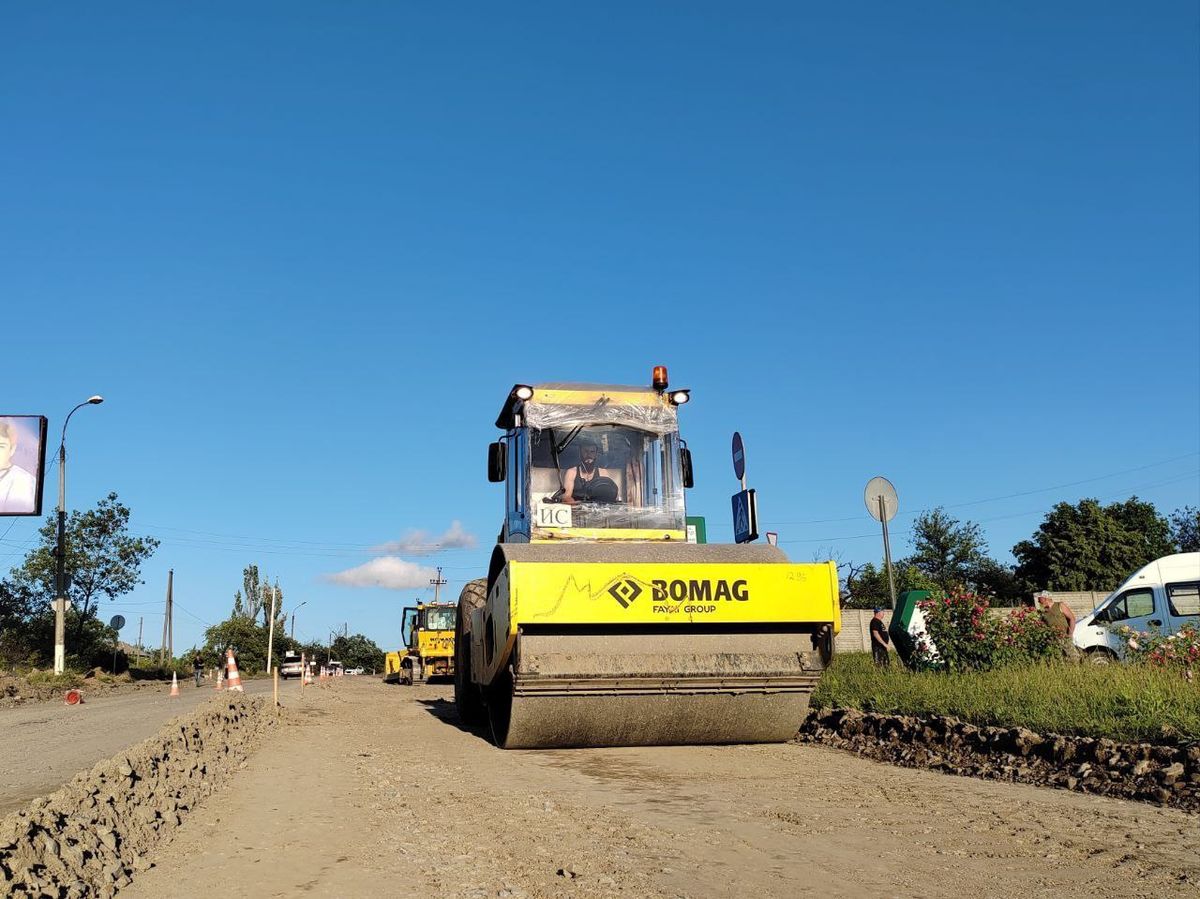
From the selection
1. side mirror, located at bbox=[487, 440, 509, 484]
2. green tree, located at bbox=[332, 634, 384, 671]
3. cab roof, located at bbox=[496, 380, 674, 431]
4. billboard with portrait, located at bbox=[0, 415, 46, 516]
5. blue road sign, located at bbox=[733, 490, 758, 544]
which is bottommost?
green tree, located at bbox=[332, 634, 384, 671]

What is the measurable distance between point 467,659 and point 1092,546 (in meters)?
45.9

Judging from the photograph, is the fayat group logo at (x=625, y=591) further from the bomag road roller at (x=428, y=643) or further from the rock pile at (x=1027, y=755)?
the bomag road roller at (x=428, y=643)

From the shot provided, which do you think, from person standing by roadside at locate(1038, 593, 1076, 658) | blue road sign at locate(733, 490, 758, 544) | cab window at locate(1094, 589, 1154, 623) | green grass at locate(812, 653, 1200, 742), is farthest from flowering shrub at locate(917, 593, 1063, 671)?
cab window at locate(1094, 589, 1154, 623)

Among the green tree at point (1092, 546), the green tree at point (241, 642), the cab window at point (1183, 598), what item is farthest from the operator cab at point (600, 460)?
the green tree at point (241, 642)

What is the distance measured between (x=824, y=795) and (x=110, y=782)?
435 cm

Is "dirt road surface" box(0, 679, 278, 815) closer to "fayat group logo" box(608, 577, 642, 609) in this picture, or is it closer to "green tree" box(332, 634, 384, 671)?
"fayat group logo" box(608, 577, 642, 609)

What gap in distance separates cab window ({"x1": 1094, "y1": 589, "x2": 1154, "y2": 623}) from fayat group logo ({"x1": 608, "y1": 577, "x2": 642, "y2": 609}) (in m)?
14.4

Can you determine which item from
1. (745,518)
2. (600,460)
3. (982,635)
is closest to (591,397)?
(600,460)

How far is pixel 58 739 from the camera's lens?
40.7 ft

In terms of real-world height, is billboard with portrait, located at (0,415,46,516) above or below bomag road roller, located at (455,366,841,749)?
above

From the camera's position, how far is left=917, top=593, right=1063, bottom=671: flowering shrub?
10.9 meters

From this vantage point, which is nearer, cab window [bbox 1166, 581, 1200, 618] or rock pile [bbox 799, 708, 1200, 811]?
rock pile [bbox 799, 708, 1200, 811]

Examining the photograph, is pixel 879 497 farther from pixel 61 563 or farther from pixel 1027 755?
pixel 61 563

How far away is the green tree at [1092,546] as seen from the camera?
160 feet
